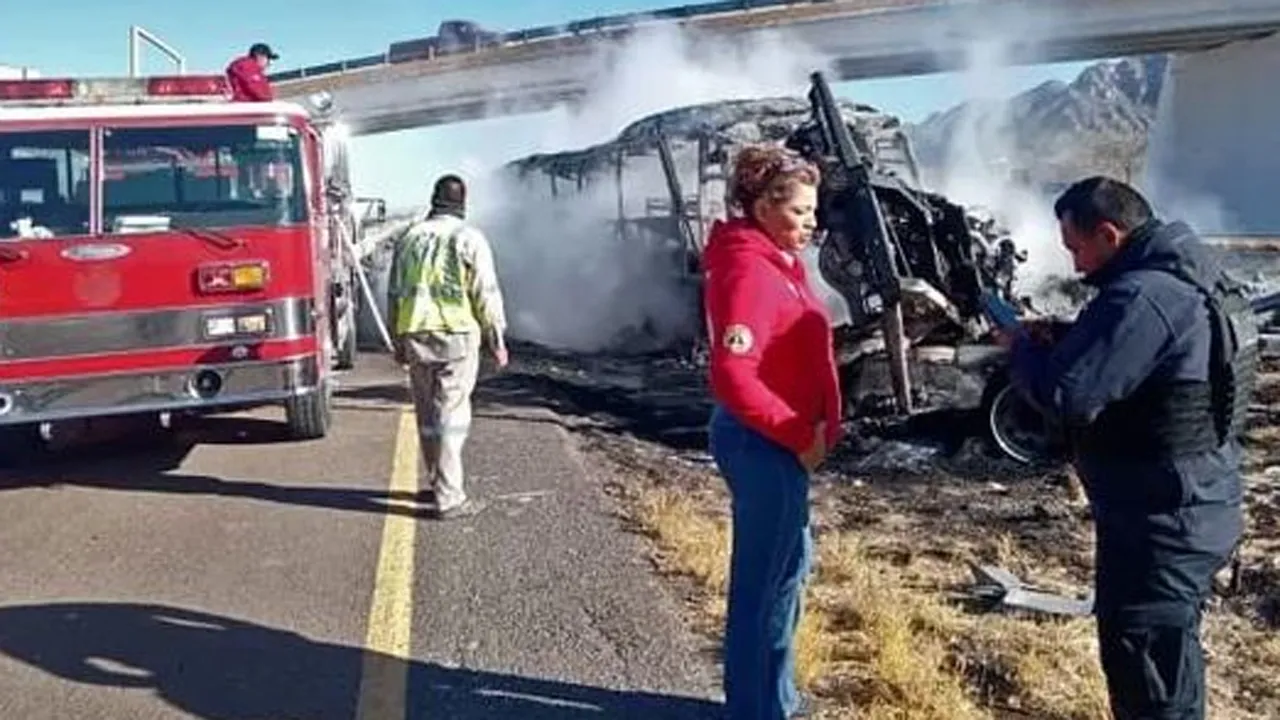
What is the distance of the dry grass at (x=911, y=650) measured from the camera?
4.66 m

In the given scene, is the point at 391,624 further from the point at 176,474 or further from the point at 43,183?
the point at 43,183

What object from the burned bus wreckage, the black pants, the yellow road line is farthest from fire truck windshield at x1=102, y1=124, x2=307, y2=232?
the black pants

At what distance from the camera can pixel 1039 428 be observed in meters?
9.14

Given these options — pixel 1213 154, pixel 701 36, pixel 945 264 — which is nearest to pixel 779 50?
pixel 701 36

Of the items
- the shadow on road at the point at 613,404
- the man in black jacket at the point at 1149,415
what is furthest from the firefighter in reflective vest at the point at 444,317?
the man in black jacket at the point at 1149,415

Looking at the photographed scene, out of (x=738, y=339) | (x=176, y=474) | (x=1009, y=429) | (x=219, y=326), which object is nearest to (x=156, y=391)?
(x=219, y=326)

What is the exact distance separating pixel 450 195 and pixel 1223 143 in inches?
1574

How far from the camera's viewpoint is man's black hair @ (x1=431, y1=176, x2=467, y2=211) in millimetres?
7355

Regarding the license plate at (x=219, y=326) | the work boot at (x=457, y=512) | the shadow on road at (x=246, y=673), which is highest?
the license plate at (x=219, y=326)

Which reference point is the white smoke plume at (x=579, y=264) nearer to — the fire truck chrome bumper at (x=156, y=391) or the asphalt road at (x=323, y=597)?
the asphalt road at (x=323, y=597)

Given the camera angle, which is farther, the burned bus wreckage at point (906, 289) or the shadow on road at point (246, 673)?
the burned bus wreckage at point (906, 289)

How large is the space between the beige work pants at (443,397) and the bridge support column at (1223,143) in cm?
3473

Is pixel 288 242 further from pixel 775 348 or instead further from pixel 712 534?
pixel 775 348

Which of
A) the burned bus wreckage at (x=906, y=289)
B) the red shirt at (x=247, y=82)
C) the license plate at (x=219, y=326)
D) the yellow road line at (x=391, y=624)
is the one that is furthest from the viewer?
the burned bus wreckage at (x=906, y=289)
